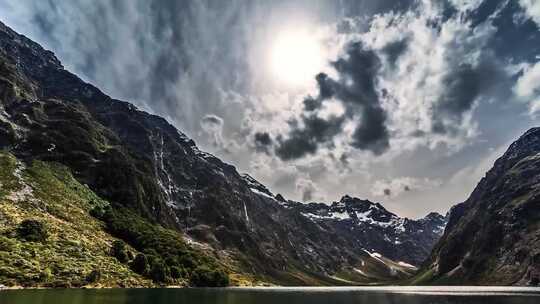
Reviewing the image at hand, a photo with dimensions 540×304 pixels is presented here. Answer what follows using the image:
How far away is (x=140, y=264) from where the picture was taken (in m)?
172

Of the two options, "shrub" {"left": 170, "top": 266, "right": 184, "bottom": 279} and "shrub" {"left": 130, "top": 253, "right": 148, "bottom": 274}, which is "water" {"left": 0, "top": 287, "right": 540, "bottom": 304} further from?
"shrub" {"left": 170, "top": 266, "right": 184, "bottom": 279}

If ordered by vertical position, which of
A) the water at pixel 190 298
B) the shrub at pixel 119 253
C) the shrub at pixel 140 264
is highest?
the shrub at pixel 119 253

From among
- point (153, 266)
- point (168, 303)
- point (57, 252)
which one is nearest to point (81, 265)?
point (57, 252)

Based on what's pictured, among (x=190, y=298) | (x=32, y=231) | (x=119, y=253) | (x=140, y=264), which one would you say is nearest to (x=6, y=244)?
(x=32, y=231)

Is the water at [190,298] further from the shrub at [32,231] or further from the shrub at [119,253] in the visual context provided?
the shrub at [119,253]

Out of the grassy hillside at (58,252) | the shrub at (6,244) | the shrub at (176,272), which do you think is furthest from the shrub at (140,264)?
the shrub at (6,244)

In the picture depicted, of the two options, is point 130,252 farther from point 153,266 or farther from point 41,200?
point 41,200

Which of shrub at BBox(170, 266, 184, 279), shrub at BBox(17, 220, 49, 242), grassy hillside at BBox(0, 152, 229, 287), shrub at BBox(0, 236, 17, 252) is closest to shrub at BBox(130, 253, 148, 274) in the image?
grassy hillside at BBox(0, 152, 229, 287)

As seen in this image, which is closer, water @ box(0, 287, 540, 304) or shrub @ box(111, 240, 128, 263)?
water @ box(0, 287, 540, 304)

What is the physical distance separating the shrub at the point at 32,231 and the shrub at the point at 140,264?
37.3m

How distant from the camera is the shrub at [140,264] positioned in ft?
555

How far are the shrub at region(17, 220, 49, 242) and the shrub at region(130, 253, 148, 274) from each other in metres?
37.3

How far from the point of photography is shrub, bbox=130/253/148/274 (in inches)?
A: 6665

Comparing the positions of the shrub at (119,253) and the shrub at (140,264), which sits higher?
the shrub at (119,253)
